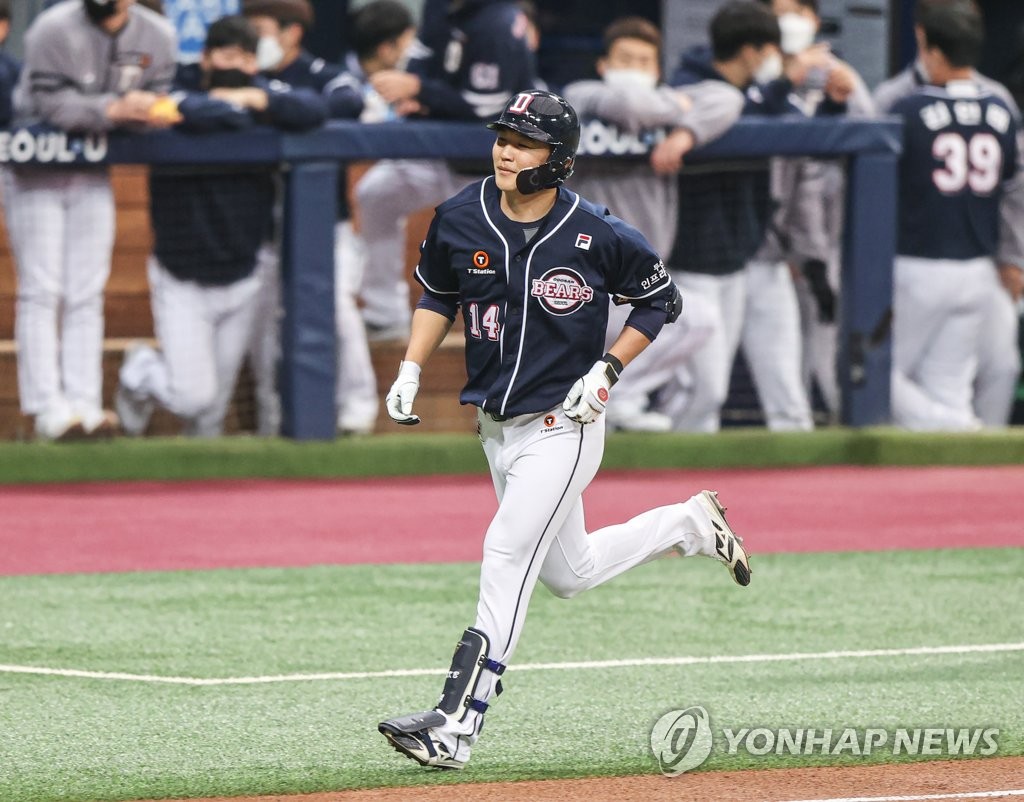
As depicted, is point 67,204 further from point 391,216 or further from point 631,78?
point 631,78

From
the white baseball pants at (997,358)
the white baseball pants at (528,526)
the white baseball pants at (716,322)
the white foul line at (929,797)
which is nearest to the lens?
the white foul line at (929,797)

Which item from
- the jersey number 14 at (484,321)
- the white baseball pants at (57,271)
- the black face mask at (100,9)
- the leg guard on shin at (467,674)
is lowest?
the white baseball pants at (57,271)

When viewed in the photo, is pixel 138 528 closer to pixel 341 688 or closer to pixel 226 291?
pixel 226 291

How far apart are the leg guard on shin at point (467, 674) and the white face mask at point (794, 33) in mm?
7388

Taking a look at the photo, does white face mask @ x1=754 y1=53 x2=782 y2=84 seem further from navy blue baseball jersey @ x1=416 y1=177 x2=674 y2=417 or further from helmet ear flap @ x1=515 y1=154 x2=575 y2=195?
helmet ear flap @ x1=515 y1=154 x2=575 y2=195

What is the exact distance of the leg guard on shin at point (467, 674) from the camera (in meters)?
4.81

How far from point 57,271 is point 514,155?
551cm

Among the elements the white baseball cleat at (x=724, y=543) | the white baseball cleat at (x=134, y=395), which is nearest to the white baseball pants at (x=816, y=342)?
the white baseball cleat at (x=134, y=395)

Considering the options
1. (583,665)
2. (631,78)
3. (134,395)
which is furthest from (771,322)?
(583,665)

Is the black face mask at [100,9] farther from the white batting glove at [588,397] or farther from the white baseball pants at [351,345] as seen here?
the white batting glove at [588,397]

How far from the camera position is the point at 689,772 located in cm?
489

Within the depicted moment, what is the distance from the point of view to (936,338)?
11.5m

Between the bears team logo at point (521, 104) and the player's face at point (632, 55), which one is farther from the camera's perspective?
the player's face at point (632, 55)

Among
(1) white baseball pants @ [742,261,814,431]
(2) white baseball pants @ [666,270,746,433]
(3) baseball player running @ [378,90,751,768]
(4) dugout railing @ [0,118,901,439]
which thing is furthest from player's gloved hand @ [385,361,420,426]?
(1) white baseball pants @ [742,261,814,431]
